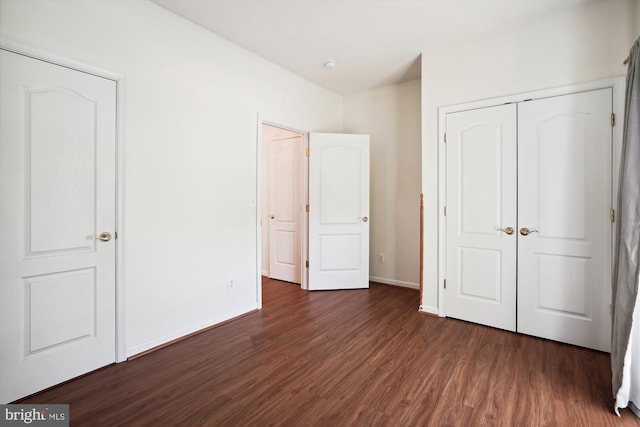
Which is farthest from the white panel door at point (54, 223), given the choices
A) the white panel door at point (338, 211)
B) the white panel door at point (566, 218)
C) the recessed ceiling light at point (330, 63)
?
the white panel door at point (566, 218)

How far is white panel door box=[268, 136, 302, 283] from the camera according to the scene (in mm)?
4516

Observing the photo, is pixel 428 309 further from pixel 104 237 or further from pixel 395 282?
pixel 104 237

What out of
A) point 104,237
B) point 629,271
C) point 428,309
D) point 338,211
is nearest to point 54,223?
point 104,237

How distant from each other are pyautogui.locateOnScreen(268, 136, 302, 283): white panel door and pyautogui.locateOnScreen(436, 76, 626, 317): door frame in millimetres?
1944

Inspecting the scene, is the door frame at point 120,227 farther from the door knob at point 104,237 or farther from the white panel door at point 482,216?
the white panel door at point 482,216

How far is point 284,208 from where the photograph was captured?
15.3 ft

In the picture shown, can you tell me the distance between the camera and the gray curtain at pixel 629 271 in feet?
5.90

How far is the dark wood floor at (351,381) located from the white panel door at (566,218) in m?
0.25

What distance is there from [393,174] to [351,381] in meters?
3.03

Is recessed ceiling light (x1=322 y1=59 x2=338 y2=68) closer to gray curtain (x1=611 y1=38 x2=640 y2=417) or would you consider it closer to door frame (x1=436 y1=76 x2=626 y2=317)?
door frame (x1=436 y1=76 x2=626 y2=317)

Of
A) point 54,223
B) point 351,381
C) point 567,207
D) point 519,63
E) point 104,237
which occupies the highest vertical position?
point 519,63

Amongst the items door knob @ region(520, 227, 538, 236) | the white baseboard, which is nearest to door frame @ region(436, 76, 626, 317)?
the white baseboard

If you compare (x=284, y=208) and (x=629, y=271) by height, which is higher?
(x=284, y=208)

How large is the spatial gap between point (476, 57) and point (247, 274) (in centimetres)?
320
